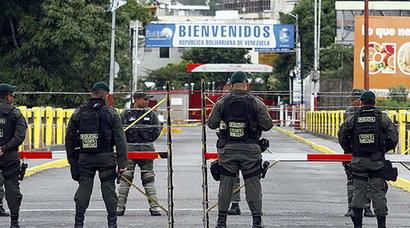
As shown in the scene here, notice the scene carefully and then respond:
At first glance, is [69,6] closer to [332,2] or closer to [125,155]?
[125,155]

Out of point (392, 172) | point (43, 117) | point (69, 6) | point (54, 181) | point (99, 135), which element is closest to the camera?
point (99, 135)

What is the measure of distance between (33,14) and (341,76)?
21.2m

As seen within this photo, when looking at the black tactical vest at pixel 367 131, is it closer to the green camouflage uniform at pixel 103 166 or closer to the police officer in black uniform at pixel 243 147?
the police officer in black uniform at pixel 243 147

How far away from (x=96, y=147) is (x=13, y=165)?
4.57 ft

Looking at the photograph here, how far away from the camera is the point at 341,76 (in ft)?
147

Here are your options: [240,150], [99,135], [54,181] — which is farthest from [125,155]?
[54,181]

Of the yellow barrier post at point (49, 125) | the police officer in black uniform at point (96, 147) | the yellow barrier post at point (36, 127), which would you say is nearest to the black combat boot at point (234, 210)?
the police officer in black uniform at point (96, 147)

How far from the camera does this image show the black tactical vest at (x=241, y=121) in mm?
8359

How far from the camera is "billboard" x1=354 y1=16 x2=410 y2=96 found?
40438mm

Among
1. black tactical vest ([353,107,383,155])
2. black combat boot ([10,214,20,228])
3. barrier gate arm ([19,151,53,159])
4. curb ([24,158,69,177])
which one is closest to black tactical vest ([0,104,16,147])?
barrier gate arm ([19,151,53,159])

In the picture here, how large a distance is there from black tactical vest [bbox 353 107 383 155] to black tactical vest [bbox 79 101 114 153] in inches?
115

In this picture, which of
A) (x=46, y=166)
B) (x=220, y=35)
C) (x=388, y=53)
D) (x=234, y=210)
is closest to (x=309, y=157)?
(x=234, y=210)

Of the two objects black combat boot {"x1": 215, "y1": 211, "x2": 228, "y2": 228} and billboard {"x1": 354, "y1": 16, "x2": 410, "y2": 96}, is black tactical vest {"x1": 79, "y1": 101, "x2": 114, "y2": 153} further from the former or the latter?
billboard {"x1": 354, "y1": 16, "x2": 410, "y2": 96}

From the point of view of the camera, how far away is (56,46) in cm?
3078
